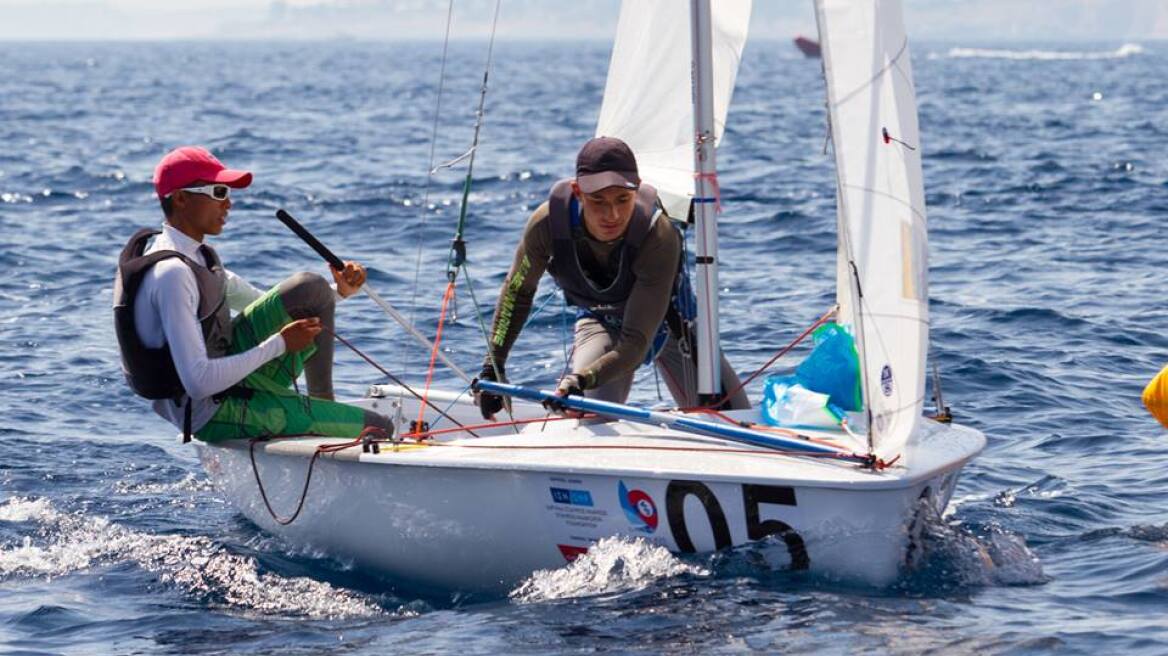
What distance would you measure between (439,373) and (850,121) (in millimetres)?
4641

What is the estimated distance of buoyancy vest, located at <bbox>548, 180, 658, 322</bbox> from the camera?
631 centimetres

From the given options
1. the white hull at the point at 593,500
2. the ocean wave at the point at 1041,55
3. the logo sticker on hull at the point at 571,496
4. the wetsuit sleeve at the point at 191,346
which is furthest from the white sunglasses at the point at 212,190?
the ocean wave at the point at 1041,55

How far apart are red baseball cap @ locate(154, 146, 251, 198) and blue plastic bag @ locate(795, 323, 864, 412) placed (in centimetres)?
217

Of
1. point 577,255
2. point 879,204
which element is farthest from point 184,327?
point 879,204

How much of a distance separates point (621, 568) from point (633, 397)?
10.3ft

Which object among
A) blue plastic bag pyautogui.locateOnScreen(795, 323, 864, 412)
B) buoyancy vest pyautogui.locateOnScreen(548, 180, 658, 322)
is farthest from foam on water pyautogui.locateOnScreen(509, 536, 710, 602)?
buoyancy vest pyautogui.locateOnScreen(548, 180, 658, 322)

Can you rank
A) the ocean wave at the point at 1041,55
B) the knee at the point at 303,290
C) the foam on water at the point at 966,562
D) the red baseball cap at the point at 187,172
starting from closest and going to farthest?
the foam on water at the point at 966,562 → the red baseball cap at the point at 187,172 → the knee at the point at 303,290 → the ocean wave at the point at 1041,55

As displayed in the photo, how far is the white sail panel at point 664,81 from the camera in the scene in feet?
23.6

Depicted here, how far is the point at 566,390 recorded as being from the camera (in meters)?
6.14

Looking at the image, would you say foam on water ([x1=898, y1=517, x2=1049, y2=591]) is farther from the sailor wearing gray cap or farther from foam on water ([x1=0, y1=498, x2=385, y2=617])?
foam on water ([x1=0, y1=498, x2=385, y2=617])

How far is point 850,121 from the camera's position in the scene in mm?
5625

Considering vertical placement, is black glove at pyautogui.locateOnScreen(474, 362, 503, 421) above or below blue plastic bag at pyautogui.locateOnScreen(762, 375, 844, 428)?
below

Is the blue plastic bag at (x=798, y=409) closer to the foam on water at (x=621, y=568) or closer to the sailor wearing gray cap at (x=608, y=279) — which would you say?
the sailor wearing gray cap at (x=608, y=279)

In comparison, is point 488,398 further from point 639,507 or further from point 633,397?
point 633,397
